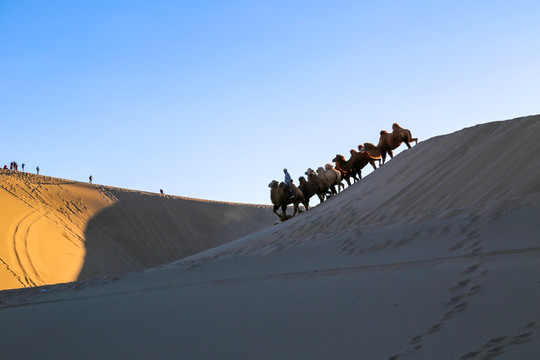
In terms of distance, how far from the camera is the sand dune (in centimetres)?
2181

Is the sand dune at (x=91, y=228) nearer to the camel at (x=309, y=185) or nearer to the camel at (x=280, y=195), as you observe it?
the camel at (x=280, y=195)

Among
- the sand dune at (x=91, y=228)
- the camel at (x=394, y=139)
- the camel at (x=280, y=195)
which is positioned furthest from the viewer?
the sand dune at (x=91, y=228)

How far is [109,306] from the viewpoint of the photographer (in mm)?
7117

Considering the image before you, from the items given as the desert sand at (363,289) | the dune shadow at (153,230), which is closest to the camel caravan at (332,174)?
the desert sand at (363,289)

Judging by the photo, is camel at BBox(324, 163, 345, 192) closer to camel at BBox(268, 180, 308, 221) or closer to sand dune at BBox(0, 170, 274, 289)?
camel at BBox(268, 180, 308, 221)

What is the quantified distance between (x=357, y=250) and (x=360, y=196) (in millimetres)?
6161

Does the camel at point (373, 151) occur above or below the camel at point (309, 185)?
above

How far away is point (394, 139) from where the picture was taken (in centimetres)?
2045

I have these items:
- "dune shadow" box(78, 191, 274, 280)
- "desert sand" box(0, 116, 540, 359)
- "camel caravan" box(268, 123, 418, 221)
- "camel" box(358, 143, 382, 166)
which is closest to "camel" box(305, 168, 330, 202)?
"camel caravan" box(268, 123, 418, 221)

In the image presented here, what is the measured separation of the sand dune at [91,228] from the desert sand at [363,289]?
11253 mm

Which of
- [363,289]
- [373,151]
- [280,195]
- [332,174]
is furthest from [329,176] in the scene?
[363,289]

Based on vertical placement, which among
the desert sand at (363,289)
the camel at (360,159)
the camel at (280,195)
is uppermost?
the camel at (360,159)

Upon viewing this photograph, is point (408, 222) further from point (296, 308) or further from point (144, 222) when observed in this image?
point (144, 222)

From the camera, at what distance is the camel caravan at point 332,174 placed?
1956cm
